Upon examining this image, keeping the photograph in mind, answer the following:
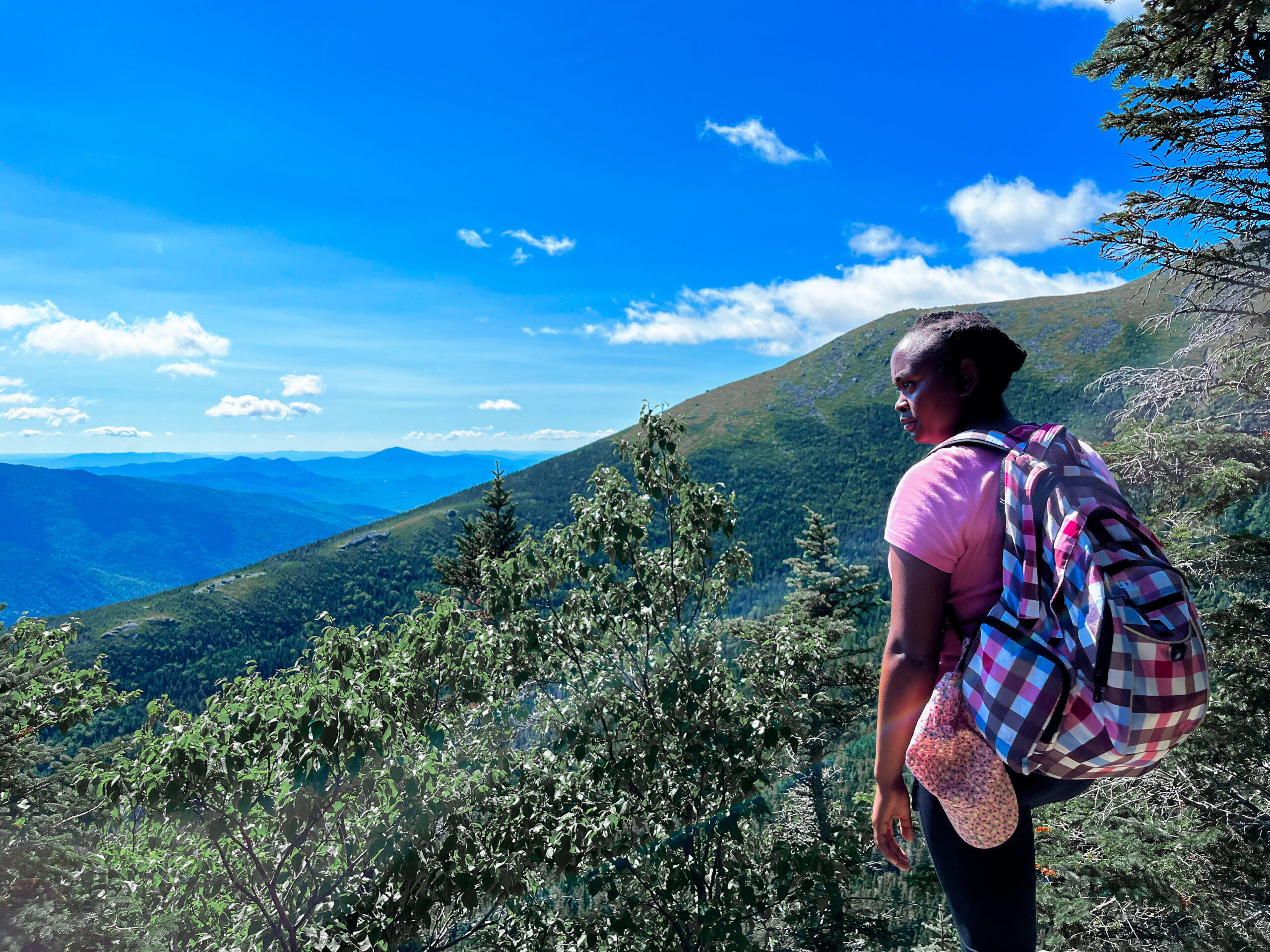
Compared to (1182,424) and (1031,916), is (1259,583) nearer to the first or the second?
(1182,424)

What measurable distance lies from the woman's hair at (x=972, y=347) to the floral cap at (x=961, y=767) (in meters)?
0.92

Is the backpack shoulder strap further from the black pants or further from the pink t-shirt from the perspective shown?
the black pants

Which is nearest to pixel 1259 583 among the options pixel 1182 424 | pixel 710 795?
pixel 1182 424

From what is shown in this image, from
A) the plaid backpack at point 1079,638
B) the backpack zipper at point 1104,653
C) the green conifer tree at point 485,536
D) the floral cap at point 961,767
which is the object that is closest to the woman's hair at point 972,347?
the plaid backpack at point 1079,638

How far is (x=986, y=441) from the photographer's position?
1.74m

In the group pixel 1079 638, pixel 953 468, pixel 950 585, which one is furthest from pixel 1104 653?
pixel 953 468

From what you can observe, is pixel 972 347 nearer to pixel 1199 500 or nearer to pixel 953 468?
pixel 953 468

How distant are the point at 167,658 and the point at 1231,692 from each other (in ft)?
604

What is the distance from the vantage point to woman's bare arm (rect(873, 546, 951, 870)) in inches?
68.1

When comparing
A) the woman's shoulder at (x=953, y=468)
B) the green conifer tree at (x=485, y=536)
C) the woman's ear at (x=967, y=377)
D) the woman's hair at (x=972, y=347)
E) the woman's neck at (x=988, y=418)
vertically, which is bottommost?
the green conifer tree at (x=485, y=536)

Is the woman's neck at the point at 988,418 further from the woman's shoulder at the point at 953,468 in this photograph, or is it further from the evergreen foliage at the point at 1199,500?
the evergreen foliage at the point at 1199,500

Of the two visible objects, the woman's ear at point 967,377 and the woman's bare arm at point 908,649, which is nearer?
the woman's bare arm at point 908,649

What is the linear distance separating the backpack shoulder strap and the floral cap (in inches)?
24.9

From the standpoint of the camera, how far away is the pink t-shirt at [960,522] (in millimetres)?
1697
